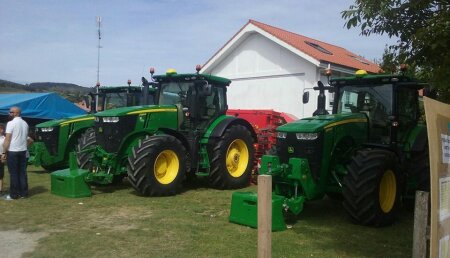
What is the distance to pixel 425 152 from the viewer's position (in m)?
7.66

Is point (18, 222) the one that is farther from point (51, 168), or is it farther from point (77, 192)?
point (51, 168)

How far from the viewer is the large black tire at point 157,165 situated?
8.22m

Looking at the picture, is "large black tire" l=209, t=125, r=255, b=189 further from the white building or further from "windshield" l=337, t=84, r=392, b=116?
the white building

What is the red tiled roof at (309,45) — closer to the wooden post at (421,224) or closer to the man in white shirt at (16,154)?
the man in white shirt at (16,154)

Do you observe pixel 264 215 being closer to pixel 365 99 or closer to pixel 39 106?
pixel 365 99

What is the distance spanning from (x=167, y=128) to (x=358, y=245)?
4.78 metres

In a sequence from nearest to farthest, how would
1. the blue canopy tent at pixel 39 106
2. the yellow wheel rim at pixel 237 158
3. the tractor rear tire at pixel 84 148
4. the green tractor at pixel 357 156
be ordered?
the green tractor at pixel 357 156
the tractor rear tire at pixel 84 148
the yellow wheel rim at pixel 237 158
the blue canopy tent at pixel 39 106

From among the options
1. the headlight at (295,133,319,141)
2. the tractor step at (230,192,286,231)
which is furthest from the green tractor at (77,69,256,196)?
the headlight at (295,133,319,141)

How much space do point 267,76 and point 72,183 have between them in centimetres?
1160

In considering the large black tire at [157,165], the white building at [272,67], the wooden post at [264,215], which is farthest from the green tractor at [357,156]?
the white building at [272,67]

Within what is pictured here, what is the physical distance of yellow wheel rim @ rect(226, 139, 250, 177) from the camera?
9.95 m

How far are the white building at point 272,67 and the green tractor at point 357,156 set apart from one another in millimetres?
8485

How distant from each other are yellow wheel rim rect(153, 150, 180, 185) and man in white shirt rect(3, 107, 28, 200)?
2.42 metres

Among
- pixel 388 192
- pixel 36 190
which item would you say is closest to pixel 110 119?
pixel 36 190
